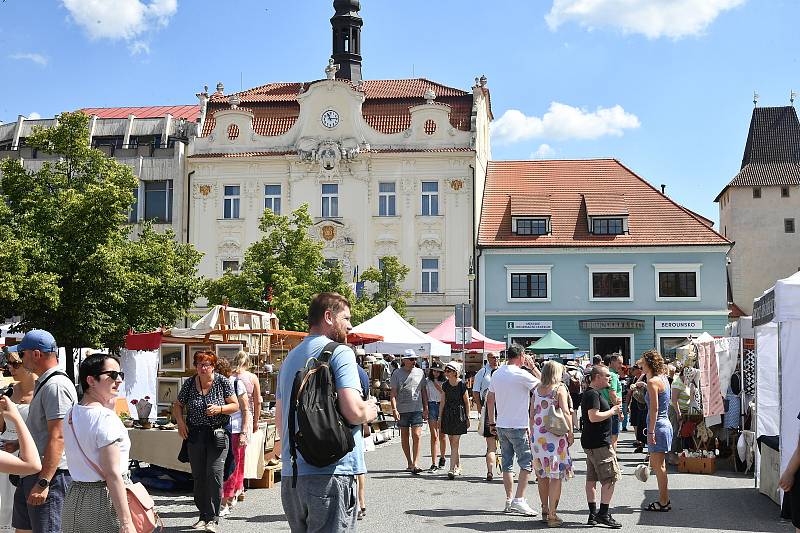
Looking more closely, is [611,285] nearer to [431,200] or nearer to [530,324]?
[530,324]

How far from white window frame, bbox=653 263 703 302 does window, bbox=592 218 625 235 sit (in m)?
2.34

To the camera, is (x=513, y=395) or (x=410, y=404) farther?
(x=410, y=404)

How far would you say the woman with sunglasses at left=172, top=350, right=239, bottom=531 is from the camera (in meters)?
10.2

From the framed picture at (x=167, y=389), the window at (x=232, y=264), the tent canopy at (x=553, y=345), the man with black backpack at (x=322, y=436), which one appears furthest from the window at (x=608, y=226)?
the man with black backpack at (x=322, y=436)

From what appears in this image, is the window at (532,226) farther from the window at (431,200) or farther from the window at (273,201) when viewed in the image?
the window at (273,201)

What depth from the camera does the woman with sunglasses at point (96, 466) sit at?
582cm

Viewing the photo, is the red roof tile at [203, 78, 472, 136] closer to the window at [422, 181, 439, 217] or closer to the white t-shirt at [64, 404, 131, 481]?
the window at [422, 181, 439, 217]

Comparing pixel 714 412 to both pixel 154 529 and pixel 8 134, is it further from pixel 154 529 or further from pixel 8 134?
pixel 8 134

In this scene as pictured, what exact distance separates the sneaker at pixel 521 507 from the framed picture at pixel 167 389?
29.3 ft

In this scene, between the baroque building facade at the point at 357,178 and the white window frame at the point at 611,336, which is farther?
the baroque building facade at the point at 357,178

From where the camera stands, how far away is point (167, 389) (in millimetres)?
19109

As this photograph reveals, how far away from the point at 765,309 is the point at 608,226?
34818 mm

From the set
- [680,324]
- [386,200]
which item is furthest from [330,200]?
[680,324]

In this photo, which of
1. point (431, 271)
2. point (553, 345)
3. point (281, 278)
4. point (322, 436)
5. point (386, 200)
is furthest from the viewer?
point (386, 200)
